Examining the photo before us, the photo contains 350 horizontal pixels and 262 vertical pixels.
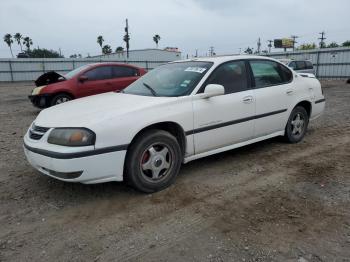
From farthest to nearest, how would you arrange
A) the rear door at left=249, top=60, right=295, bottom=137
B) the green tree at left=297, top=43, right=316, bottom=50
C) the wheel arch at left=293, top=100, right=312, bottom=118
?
the green tree at left=297, top=43, right=316, bottom=50 → the wheel arch at left=293, top=100, right=312, bottom=118 → the rear door at left=249, top=60, right=295, bottom=137

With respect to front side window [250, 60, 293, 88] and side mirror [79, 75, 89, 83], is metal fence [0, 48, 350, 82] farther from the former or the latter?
front side window [250, 60, 293, 88]

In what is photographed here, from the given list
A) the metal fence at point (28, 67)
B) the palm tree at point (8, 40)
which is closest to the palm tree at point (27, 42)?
the palm tree at point (8, 40)

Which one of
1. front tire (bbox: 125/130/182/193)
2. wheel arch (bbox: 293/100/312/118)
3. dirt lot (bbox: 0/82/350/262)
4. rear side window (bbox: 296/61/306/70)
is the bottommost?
dirt lot (bbox: 0/82/350/262)

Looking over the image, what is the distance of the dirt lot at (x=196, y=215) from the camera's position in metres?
2.67

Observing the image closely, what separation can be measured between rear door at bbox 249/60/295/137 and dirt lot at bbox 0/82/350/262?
1.79 feet

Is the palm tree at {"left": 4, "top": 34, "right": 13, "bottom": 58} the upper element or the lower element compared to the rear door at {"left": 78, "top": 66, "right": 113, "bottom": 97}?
upper

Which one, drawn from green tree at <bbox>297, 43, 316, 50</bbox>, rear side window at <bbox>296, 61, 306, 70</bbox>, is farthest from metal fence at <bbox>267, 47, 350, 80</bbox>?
green tree at <bbox>297, 43, 316, 50</bbox>

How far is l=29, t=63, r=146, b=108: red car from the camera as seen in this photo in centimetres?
919

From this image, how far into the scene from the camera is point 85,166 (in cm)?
330

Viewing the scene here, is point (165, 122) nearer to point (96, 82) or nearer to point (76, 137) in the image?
point (76, 137)

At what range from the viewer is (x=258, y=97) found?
4785mm

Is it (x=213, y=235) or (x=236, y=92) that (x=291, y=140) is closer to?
(x=236, y=92)

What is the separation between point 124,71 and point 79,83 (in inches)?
56.4

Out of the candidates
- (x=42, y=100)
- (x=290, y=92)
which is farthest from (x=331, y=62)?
(x=42, y=100)
